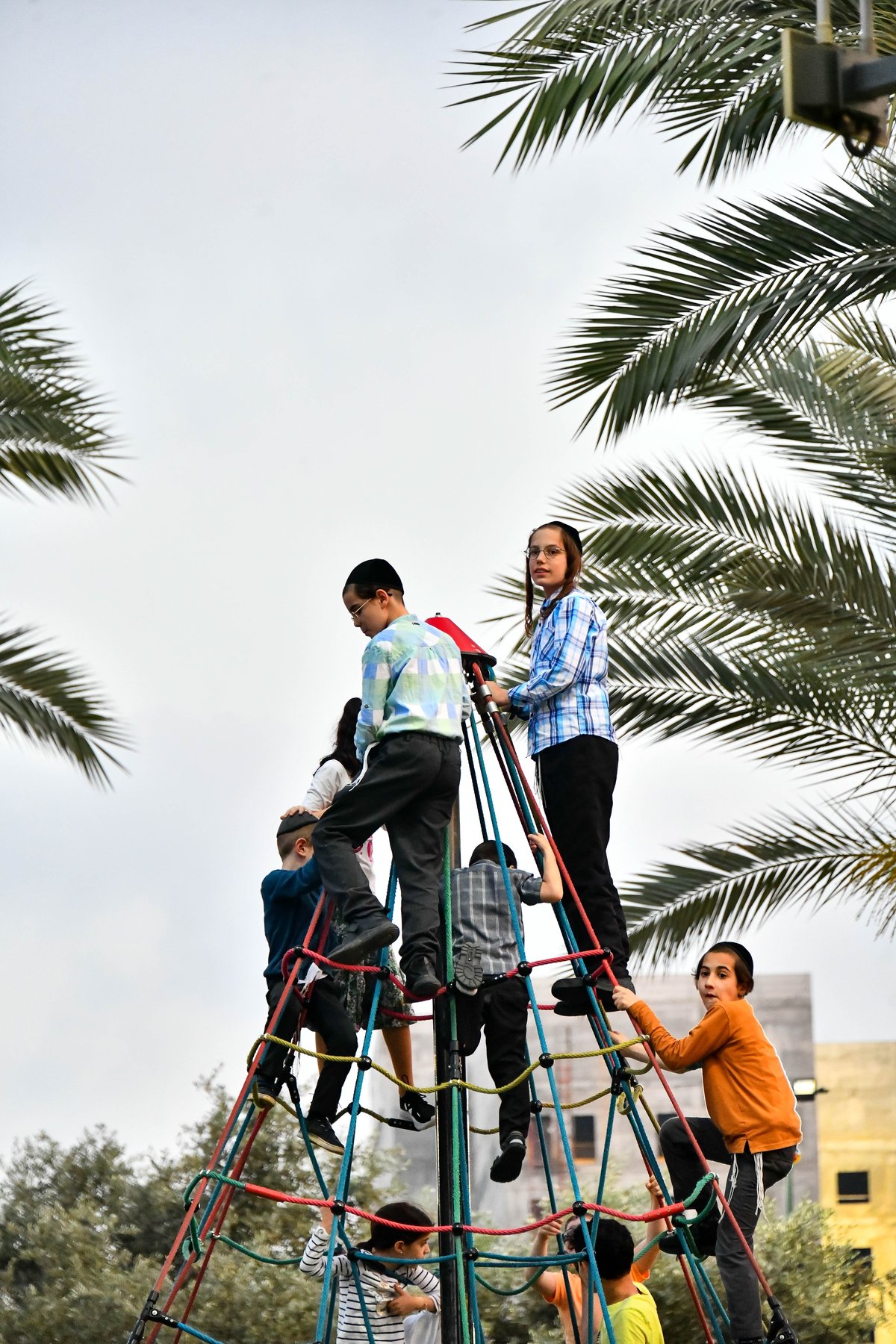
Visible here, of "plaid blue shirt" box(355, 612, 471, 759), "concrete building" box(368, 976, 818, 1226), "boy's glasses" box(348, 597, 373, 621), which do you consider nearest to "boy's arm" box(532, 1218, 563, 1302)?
"plaid blue shirt" box(355, 612, 471, 759)

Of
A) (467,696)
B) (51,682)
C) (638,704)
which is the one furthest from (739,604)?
(51,682)

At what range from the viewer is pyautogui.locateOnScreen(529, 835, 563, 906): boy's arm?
538 cm

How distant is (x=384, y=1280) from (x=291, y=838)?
5.08 feet

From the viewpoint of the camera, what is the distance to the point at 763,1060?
5246 mm

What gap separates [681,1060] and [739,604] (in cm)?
435

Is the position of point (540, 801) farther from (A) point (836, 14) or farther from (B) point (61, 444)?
(B) point (61, 444)

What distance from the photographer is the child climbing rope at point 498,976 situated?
5.32 meters

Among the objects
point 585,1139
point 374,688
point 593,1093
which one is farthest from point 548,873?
point 585,1139

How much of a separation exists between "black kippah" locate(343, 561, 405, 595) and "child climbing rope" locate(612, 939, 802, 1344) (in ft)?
4.68

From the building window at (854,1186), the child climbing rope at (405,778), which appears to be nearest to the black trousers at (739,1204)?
the child climbing rope at (405,778)

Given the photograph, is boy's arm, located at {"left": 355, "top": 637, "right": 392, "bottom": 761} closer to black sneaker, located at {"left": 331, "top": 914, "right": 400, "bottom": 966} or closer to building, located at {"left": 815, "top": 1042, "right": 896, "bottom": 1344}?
black sneaker, located at {"left": 331, "top": 914, "right": 400, "bottom": 966}

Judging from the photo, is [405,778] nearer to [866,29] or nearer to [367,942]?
[367,942]

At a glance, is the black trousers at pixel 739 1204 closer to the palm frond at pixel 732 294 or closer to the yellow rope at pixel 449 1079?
the yellow rope at pixel 449 1079

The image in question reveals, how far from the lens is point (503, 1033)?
5.42 m
